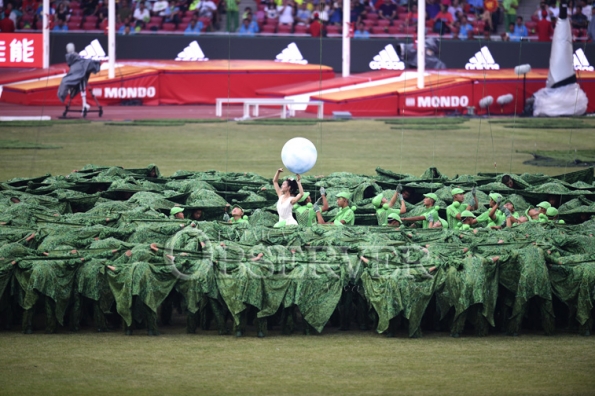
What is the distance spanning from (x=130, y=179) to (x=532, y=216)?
6.74 metres

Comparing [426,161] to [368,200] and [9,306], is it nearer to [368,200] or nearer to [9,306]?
[368,200]

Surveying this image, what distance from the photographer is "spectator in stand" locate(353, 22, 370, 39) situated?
34.2 m

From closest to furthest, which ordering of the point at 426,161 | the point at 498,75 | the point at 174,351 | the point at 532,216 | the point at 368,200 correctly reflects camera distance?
the point at 174,351 < the point at 532,216 < the point at 368,200 < the point at 426,161 < the point at 498,75

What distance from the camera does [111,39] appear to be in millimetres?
31391

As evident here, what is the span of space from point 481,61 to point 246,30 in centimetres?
800

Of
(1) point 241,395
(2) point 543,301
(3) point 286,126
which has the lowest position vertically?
(1) point 241,395

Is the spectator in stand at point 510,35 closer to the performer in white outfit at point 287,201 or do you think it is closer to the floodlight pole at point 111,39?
the floodlight pole at point 111,39

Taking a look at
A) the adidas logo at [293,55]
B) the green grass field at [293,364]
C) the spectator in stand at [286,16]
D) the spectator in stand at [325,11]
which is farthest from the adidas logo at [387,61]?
the green grass field at [293,364]

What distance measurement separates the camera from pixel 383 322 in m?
11.3

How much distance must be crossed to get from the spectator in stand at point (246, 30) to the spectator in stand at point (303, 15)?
66.2 inches

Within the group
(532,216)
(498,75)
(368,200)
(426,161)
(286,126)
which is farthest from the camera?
(498,75)

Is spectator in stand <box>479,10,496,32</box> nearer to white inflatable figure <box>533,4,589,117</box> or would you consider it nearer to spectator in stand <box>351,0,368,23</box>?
spectator in stand <box>351,0,368,23</box>

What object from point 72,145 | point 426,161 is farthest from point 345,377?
point 72,145

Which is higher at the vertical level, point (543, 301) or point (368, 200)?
point (368, 200)
